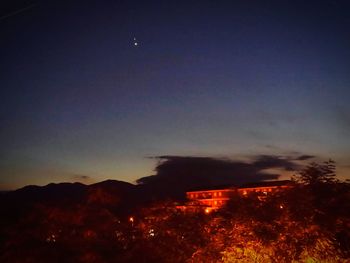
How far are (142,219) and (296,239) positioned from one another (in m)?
5.71

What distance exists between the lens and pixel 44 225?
11.9 m

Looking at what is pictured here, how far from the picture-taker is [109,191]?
15.0 meters

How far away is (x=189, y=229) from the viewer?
11695 millimetres

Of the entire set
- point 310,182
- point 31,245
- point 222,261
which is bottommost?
point 222,261

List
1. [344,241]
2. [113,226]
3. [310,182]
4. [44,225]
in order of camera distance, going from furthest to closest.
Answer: [113,226], [44,225], [310,182], [344,241]

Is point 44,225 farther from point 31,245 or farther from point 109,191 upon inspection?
point 109,191

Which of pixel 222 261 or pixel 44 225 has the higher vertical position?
pixel 44 225

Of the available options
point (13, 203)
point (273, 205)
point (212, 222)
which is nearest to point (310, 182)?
point (273, 205)

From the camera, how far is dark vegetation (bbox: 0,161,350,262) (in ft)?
29.7

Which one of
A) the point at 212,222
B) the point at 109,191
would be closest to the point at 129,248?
the point at 109,191

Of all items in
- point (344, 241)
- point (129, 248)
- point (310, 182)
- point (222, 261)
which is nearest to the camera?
point (344, 241)

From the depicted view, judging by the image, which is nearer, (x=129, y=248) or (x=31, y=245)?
(x=31, y=245)

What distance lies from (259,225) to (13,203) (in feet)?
28.9

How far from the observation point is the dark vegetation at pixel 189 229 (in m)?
9.05
